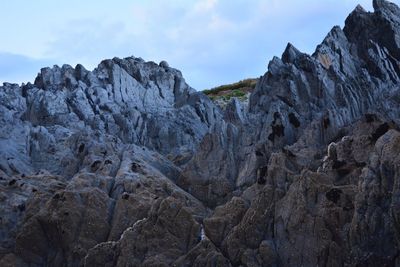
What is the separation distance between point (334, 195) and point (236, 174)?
11.9 metres

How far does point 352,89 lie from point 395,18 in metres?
12.9

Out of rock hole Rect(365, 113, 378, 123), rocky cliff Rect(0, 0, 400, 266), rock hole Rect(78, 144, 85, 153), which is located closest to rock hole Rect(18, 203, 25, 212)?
rocky cliff Rect(0, 0, 400, 266)

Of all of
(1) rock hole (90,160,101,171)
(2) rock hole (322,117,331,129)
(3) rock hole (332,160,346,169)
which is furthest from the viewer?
(1) rock hole (90,160,101,171)

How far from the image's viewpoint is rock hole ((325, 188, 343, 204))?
2716 centimetres

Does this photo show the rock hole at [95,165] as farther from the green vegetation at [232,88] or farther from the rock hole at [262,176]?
the green vegetation at [232,88]

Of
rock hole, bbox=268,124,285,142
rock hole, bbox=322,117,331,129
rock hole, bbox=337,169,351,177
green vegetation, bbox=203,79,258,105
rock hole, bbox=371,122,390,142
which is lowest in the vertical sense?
rock hole, bbox=337,169,351,177

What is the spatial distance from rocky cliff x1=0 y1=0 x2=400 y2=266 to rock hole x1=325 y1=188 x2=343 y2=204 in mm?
50

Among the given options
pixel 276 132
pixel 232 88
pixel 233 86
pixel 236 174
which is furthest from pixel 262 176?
pixel 233 86

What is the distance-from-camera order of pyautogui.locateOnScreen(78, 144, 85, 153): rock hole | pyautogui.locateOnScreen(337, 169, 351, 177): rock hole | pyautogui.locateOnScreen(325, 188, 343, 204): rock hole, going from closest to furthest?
pyautogui.locateOnScreen(325, 188, 343, 204): rock hole
pyautogui.locateOnScreen(337, 169, 351, 177): rock hole
pyautogui.locateOnScreen(78, 144, 85, 153): rock hole

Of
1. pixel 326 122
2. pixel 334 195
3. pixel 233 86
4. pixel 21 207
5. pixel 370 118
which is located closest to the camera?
pixel 334 195

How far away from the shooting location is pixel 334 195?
89.5 feet

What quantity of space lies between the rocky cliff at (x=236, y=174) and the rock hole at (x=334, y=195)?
5 cm

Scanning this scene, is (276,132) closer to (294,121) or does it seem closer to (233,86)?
(294,121)

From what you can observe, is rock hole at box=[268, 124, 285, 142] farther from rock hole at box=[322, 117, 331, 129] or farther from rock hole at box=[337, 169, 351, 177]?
rock hole at box=[337, 169, 351, 177]
